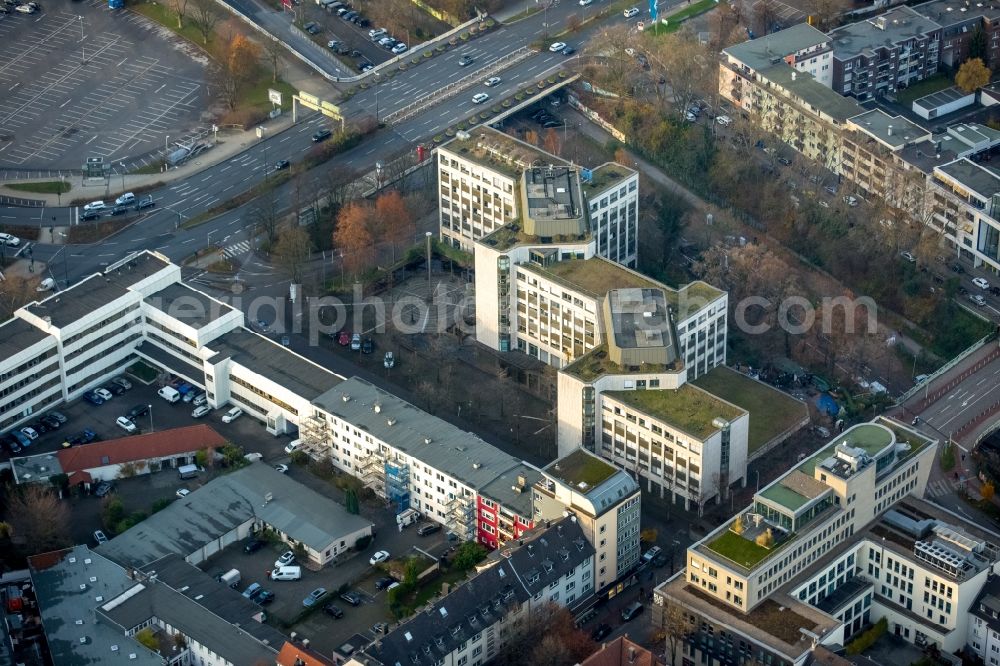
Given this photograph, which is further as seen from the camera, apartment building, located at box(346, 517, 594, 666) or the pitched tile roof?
the pitched tile roof

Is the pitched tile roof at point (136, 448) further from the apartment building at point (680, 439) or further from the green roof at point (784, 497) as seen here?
the green roof at point (784, 497)

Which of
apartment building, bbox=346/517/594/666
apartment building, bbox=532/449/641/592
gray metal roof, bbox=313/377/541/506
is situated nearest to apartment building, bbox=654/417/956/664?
apartment building, bbox=532/449/641/592

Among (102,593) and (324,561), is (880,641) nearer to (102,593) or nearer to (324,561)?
(324,561)

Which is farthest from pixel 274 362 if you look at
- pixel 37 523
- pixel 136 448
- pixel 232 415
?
pixel 37 523

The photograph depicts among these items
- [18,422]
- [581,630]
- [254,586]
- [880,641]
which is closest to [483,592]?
[581,630]

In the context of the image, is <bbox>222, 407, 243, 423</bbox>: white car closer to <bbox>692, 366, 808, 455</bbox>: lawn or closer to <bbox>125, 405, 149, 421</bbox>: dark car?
<bbox>125, 405, 149, 421</bbox>: dark car

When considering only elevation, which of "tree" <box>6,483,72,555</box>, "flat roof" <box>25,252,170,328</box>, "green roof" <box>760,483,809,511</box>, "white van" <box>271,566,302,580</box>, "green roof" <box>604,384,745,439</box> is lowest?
"white van" <box>271,566,302,580</box>

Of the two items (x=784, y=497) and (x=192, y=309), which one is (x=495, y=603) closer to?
(x=784, y=497)
